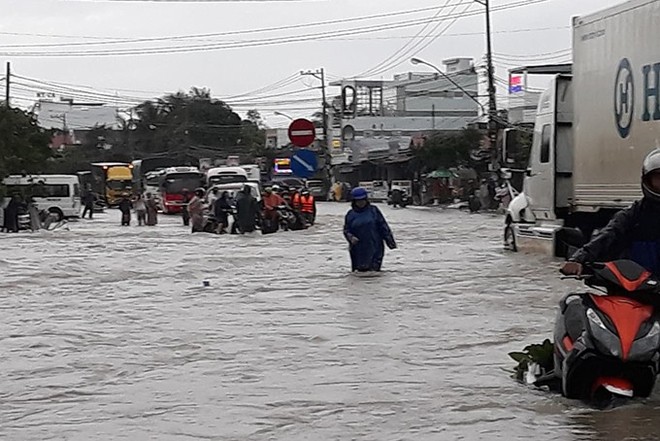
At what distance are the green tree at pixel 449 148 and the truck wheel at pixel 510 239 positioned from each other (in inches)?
1462

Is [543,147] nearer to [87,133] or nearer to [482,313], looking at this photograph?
[482,313]

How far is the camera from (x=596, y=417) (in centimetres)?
762

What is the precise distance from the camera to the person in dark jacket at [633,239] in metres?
7.79

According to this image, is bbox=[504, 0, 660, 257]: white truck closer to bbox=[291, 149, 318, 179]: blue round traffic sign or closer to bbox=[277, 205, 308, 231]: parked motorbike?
bbox=[291, 149, 318, 179]: blue round traffic sign

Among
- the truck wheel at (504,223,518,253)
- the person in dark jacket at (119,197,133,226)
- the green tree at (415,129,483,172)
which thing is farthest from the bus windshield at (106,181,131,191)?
the truck wheel at (504,223,518,253)

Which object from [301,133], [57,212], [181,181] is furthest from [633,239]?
[181,181]

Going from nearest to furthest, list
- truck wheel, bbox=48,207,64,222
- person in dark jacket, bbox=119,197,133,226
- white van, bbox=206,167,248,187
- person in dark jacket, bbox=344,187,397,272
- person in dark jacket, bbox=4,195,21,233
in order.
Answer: person in dark jacket, bbox=344,187,397,272, person in dark jacket, bbox=4,195,21,233, person in dark jacket, bbox=119,197,133,226, truck wheel, bbox=48,207,64,222, white van, bbox=206,167,248,187

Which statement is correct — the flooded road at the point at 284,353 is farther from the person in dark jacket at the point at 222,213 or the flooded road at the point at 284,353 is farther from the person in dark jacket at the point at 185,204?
the person in dark jacket at the point at 185,204

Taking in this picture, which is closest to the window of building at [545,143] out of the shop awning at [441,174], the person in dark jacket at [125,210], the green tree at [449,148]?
the person in dark jacket at [125,210]

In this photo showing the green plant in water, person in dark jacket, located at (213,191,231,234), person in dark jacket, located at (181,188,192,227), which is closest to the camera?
the green plant in water

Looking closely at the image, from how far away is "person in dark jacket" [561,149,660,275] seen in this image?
7789 mm

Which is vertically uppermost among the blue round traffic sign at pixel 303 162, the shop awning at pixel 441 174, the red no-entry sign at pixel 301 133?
the red no-entry sign at pixel 301 133

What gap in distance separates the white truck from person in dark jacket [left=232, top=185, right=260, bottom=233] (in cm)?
1347

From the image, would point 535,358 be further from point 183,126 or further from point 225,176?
point 183,126
